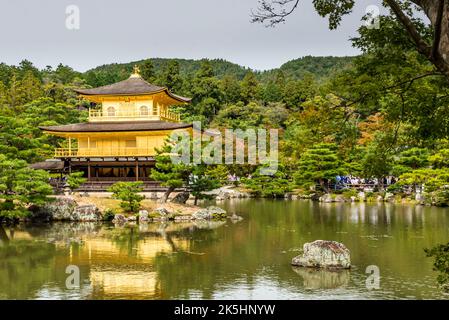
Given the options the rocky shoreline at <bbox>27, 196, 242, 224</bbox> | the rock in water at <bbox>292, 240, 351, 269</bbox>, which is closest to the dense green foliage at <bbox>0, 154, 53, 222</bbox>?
the rocky shoreline at <bbox>27, 196, 242, 224</bbox>

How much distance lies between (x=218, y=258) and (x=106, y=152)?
53.8 ft

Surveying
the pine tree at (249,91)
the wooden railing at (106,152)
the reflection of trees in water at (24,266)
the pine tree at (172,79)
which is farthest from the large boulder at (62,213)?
the pine tree at (249,91)

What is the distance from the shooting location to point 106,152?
94.9 feet

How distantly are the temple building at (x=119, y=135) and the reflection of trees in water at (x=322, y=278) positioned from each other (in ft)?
53.3

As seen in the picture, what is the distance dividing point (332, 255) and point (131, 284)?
4866mm

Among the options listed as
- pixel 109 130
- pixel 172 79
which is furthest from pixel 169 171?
pixel 172 79

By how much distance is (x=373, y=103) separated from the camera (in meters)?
6.39

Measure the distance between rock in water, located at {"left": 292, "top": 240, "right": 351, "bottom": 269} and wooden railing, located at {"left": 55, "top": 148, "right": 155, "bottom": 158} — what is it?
53.6 feet

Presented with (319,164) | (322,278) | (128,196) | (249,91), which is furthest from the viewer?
(249,91)

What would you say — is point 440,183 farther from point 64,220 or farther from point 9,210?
point 9,210

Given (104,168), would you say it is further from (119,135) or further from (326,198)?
(326,198)

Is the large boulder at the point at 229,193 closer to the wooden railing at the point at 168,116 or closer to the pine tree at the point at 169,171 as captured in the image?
the wooden railing at the point at 168,116

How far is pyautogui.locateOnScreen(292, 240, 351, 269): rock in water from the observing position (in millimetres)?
12648
